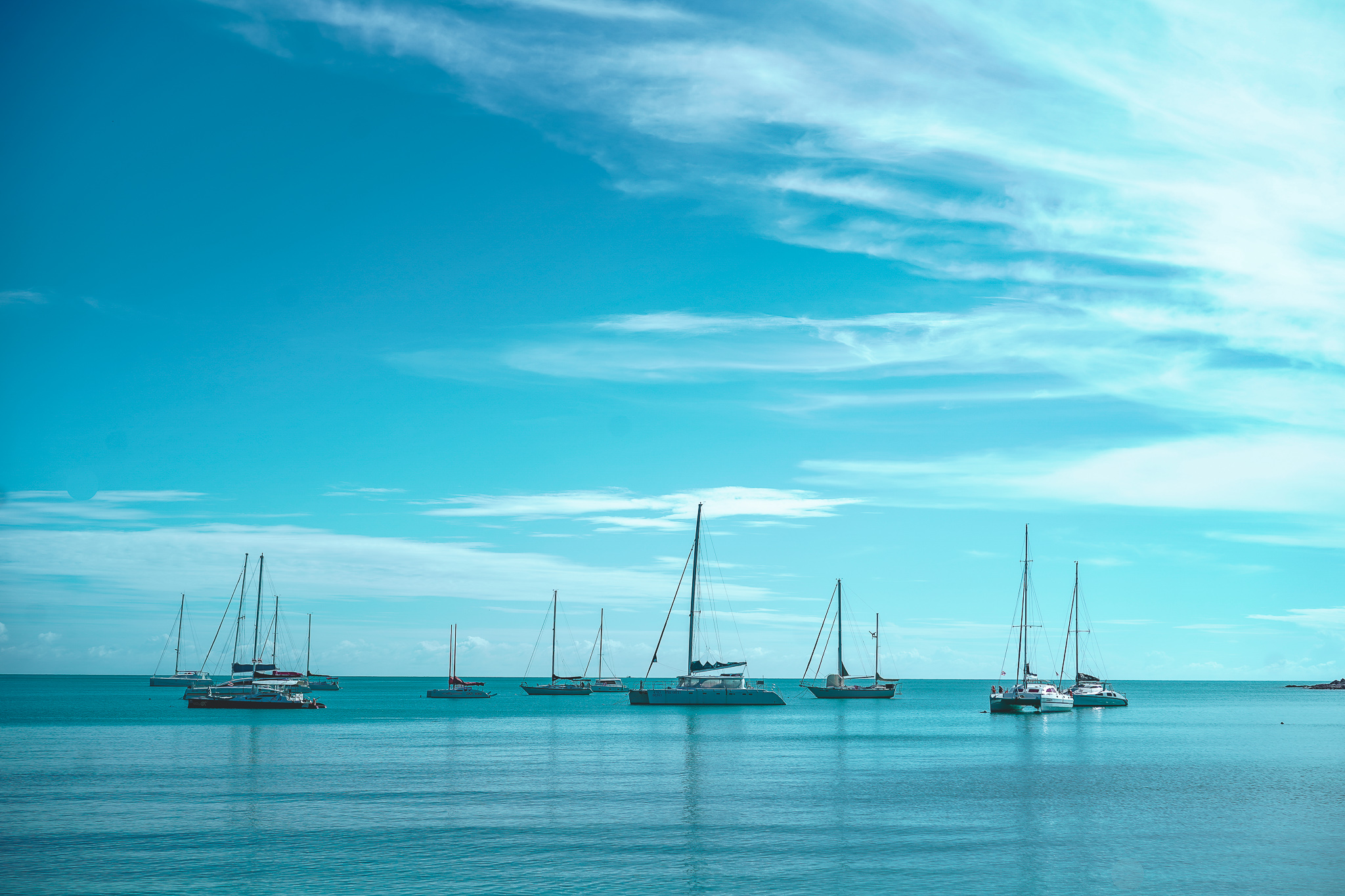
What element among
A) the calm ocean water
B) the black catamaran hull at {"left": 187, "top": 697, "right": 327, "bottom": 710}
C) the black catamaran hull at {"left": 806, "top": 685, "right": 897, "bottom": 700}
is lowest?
the black catamaran hull at {"left": 806, "top": 685, "right": 897, "bottom": 700}

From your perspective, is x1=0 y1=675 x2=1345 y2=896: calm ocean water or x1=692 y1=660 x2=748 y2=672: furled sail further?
x1=692 y1=660 x2=748 y2=672: furled sail

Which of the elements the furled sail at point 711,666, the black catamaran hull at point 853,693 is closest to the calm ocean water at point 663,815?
the furled sail at point 711,666

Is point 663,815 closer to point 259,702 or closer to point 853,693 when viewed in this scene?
point 259,702

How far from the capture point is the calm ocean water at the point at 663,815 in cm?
3525

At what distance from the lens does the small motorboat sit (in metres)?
144

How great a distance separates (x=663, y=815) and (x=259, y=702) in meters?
111

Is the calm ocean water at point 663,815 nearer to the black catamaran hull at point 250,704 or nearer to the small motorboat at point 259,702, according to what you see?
the black catamaran hull at point 250,704

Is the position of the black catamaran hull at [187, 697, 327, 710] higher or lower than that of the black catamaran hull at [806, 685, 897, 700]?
higher

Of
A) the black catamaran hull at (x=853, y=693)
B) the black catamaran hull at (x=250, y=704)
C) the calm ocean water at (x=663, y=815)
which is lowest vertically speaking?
the black catamaran hull at (x=853, y=693)

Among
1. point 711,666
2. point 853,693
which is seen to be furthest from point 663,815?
point 853,693

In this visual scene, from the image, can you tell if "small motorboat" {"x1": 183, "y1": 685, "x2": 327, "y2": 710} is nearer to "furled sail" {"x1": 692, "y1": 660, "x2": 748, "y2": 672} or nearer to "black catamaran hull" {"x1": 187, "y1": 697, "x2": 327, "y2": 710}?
"black catamaran hull" {"x1": 187, "y1": 697, "x2": 327, "y2": 710}

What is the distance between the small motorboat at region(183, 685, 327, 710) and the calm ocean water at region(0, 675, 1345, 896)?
4156 cm

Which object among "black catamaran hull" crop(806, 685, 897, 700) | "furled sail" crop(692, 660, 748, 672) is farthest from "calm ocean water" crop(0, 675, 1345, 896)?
"black catamaran hull" crop(806, 685, 897, 700)

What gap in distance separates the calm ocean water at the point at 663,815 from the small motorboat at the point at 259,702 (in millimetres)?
41562
